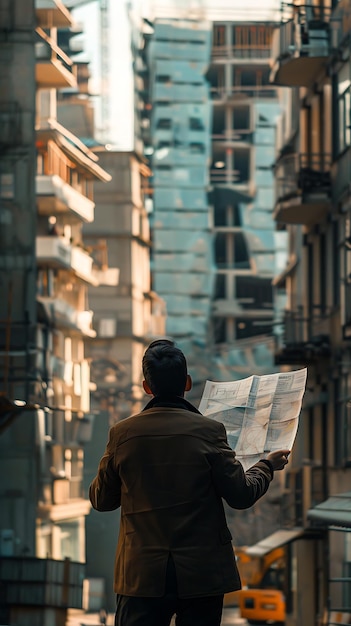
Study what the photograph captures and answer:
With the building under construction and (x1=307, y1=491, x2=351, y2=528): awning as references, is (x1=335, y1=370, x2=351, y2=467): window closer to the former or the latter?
(x1=307, y1=491, x2=351, y2=528): awning

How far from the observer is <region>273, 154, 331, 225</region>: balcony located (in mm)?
27109

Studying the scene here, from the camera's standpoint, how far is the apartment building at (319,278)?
25203 millimetres

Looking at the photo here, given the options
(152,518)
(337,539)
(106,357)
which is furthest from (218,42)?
(152,518)

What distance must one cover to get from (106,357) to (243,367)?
8692mm

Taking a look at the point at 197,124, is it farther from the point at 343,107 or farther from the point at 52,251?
the point at 343,107

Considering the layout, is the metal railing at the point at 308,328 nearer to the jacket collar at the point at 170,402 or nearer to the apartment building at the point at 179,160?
the jacket collar at the point at 170,402

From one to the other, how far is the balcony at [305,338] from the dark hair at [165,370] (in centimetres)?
2190

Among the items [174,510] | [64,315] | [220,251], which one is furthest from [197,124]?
[174,510]

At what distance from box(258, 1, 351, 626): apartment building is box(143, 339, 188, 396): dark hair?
18.4 meters

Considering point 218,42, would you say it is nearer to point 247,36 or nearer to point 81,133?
point 247,36

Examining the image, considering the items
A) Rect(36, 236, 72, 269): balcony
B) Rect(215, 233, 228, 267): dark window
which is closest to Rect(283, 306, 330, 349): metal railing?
Rect(36, 236, 72, 269): balcony

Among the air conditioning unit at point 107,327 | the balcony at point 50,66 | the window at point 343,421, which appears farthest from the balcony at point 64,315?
the air conditioning unit at point 107,327

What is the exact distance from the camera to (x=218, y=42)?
65750mm

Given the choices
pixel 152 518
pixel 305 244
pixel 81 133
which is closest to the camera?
pixel 152 518
